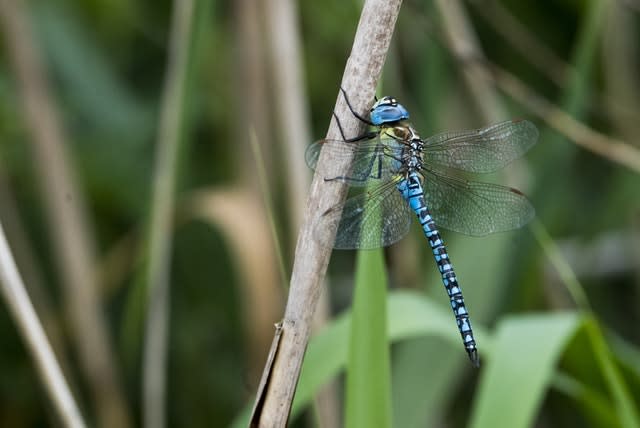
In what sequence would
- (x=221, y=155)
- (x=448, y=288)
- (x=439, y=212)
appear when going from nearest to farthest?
(x=448, y=288), (x=439, y=212), (x=221, y=155)

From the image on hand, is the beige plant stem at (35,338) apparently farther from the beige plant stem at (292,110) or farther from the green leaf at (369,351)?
the beige plant stem at (292,110)

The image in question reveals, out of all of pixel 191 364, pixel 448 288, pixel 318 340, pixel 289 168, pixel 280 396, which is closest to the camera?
pixel 280 396

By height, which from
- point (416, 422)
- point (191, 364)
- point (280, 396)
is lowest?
point (191, 364)

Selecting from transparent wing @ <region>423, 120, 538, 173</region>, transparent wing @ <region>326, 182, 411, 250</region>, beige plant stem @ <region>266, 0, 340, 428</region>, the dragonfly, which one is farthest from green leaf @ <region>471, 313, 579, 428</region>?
beige plant stem @ <region>266, 0, 340, 428</region>

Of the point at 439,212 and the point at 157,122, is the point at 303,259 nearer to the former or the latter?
the point at 439,212

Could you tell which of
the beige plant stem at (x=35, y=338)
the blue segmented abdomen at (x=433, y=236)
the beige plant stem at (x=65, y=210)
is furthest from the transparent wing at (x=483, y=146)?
the beige plant stem at (x=65, y=210)

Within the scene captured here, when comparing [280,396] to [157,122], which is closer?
[280,396]

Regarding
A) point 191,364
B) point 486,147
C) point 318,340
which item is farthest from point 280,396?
point 191,364
